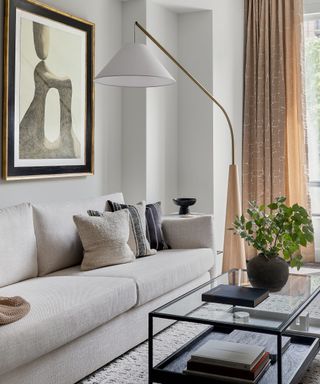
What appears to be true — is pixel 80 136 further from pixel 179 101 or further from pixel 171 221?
pixel 179 101

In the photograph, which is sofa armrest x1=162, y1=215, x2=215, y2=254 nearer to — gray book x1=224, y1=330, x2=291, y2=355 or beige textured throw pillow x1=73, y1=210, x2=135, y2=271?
beige textured throw pillow x1=73, y1=210, x2=135, y2=271

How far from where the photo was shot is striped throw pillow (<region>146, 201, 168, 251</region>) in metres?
4.10

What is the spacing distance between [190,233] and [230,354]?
182 centimetres

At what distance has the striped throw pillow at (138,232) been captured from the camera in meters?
3.82

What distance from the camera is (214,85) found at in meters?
5.39

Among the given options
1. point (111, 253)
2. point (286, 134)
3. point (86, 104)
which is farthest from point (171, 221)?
point (286, 134)

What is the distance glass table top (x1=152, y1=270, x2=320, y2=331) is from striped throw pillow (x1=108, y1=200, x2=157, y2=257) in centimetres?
92

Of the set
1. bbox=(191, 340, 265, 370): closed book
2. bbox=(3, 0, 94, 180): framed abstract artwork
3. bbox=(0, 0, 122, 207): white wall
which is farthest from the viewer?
bbox=(0, 0, 122, 207): white wall

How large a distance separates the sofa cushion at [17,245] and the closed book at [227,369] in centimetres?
117

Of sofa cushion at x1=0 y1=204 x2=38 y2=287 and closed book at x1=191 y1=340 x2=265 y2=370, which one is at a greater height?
sofa cushion at x1=0 y1=204 x2=38 y2=287

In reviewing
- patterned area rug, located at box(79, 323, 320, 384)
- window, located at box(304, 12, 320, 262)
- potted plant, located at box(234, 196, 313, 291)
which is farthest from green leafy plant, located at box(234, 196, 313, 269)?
window, located at box(304, 12, 320, 262)

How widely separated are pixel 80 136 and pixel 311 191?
2.66 m

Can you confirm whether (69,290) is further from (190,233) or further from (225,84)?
(225,84)

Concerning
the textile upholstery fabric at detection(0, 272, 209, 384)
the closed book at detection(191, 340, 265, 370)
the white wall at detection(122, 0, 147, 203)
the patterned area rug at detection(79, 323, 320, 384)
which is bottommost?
the patterned area rug at detection(79, 323, 320, 384)
